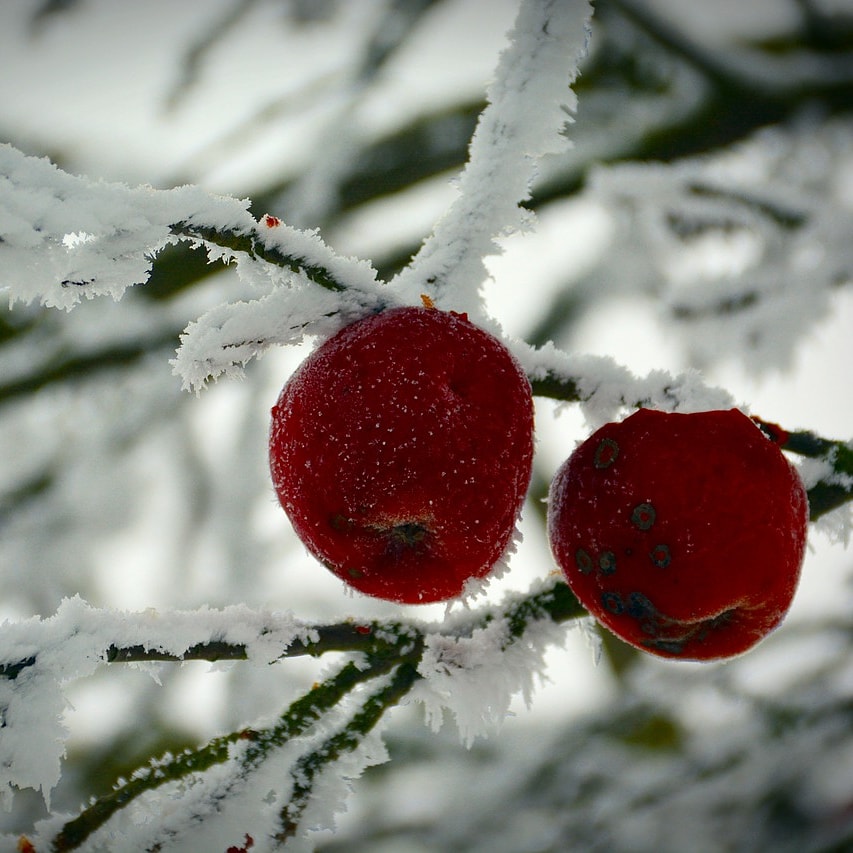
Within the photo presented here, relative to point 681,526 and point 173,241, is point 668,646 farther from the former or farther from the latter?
point 173,241

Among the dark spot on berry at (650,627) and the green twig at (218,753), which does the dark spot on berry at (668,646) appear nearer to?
the dark spot on berry at (650,627)

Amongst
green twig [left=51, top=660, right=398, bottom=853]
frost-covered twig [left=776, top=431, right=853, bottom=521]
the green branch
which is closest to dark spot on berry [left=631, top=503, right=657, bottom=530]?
frost-covered twig [left=776, top=431, right=853, bottom=521]

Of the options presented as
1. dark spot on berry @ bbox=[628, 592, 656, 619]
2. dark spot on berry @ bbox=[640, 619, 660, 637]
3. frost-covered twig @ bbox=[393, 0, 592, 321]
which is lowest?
dark spot on berry @ bbox=[640, 619, 660, 637]

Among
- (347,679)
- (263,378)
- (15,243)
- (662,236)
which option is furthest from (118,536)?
(15,243)

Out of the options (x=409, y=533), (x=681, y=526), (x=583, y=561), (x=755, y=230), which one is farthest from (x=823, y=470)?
(x=755, y=230)

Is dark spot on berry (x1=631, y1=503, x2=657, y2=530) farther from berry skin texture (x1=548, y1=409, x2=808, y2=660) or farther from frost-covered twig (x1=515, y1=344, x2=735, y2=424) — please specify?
frost-covered twig (x1=515, y1=344, x2=735, y2=424)

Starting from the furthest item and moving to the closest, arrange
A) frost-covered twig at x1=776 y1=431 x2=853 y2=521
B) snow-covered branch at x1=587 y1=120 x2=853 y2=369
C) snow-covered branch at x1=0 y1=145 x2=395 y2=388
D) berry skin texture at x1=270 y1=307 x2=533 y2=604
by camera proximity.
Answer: snow-covered branch at x1=587 y1=120 x2=853 y2=369 < frost-covered twig at x1=776 y1=431 x2=853 y2=521 < berry skin texture at x1=270 y1=307 x2=533 y2=604 < snow-covered branch at x1=0 y1=145 x2=395 y2=388
